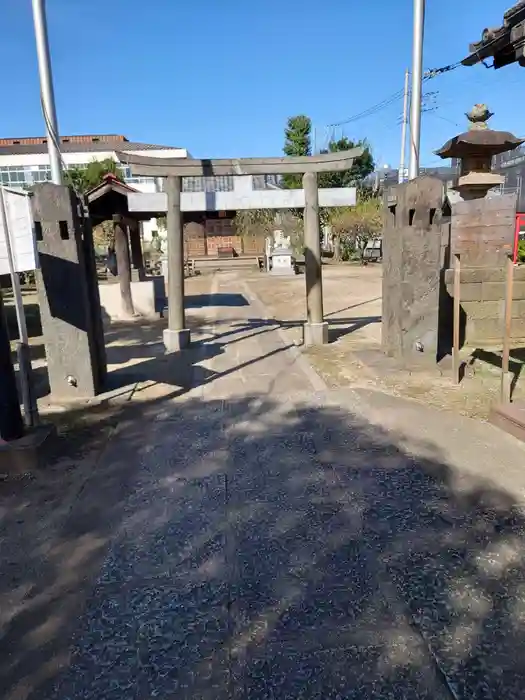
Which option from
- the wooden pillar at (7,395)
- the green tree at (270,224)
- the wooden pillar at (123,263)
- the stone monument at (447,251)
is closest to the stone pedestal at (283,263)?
the green tree at (270,224)

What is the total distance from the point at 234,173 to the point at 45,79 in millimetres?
3089

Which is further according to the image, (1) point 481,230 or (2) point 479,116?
(2) point 479,116

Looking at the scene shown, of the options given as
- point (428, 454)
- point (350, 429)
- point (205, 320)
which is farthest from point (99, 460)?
point (205, 320)

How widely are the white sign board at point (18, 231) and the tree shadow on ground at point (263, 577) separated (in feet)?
5.48

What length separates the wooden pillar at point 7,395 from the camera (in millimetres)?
3883

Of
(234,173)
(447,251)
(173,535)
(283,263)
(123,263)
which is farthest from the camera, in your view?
(283,263)

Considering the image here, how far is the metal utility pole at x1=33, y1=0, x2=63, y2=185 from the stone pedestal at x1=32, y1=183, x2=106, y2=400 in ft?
7.11

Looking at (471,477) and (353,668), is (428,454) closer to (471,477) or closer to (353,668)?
(471,477)

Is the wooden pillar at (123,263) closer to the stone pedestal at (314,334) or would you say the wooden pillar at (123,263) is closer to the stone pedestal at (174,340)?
the stone pedestal at (174,340)

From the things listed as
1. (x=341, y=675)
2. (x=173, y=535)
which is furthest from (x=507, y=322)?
(x=341, y=675)

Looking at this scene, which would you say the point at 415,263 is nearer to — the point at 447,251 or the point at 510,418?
the point at 447,251

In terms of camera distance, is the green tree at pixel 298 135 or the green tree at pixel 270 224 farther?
the green tree at pixel 298 135

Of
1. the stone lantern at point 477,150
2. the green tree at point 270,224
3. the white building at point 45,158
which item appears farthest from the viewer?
the white building at point 45,158

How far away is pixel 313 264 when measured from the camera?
8.40 metres
